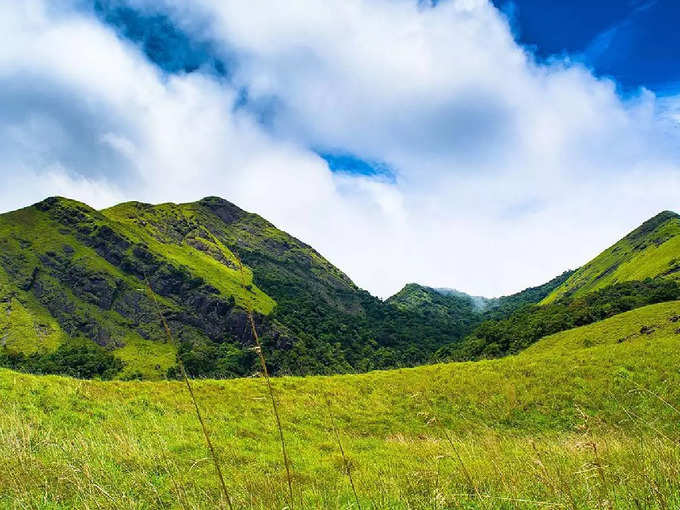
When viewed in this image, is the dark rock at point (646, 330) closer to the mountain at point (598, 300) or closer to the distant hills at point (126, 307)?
the mountain at point (598, 300)

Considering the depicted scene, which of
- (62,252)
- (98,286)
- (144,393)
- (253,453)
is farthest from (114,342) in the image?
(253,453)

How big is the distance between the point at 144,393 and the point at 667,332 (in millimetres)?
41403

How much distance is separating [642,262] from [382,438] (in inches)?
6634

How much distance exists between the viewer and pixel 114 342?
14725cm

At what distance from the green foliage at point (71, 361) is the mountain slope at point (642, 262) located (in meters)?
166

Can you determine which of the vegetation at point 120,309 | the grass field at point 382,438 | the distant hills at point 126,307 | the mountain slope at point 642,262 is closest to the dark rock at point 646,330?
the grass field at point 382,438

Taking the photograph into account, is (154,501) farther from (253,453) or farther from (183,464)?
(253,453)

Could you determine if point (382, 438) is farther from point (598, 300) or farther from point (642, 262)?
point (642, 262)

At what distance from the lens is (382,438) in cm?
1817

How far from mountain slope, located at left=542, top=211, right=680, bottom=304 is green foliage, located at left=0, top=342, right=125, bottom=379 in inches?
6544

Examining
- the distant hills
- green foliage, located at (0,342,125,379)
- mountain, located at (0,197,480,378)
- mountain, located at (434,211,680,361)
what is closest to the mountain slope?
mountain, located at (434,211,680,361)

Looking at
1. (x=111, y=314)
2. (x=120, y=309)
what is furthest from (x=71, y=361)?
(x=120, y=309)

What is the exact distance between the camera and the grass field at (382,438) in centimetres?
566

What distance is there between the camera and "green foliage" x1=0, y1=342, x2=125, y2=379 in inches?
4289
